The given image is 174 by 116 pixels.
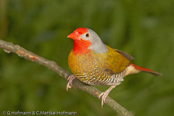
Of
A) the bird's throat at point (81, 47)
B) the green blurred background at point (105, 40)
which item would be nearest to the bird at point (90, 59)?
the bird's throat at point (81, 47)

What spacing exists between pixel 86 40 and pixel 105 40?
151cm

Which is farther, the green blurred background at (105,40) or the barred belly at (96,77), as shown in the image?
the green blurred background at (105,40)

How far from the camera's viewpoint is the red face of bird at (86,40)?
8.79 feet

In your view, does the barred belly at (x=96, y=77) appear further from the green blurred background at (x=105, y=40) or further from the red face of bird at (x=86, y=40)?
the green blurred background at (x=105, y=40)

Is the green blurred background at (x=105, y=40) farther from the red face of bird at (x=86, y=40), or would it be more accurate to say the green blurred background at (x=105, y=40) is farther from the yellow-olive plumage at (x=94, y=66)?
the red face of bird at (x=86, y=40)

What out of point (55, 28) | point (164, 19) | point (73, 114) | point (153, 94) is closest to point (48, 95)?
point (73, 114)

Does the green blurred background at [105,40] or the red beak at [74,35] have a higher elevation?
the red beak at [74,35]

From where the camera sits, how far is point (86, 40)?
278cm

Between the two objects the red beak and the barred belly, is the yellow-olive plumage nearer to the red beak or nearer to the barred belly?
the barred belly

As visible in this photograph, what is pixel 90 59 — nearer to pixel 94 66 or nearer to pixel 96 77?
pixel 94 66

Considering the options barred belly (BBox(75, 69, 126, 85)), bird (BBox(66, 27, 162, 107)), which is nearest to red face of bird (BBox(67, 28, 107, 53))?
bird (BBox(66, 27, 162, 107))

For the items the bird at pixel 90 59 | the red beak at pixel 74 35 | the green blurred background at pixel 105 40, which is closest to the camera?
the red beak at pixel 74 35

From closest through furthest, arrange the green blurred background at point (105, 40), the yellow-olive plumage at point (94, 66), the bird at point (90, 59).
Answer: the bird at point (90, 59) → the yellow-olive plumage at point (94, 66) → the green blurred background at point (105, 40)

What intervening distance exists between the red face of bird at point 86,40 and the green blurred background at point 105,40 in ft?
3.27
